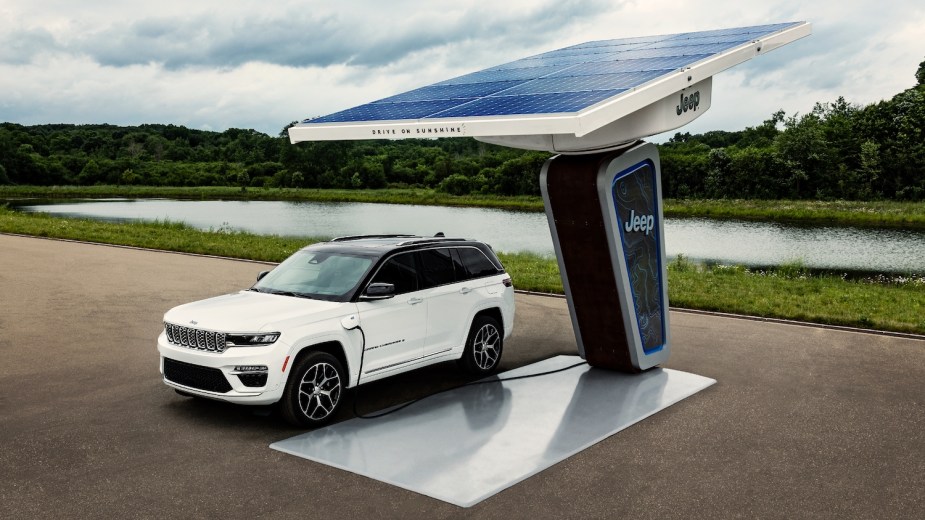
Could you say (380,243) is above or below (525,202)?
above

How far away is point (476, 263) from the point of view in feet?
33.8

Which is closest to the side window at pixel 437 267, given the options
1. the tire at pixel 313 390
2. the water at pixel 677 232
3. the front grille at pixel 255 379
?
the tire at pixel 313 390

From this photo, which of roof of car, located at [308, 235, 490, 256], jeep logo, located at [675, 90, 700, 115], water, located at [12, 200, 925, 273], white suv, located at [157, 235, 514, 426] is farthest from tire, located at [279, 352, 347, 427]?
water, located at [12, 200, 925, 273]

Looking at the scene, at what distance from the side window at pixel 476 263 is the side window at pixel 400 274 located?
37.8 inches

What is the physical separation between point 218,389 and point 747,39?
7.29m

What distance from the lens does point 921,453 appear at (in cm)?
757

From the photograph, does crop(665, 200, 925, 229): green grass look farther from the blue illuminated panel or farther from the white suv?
the white suv

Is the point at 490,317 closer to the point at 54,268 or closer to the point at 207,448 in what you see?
the point at 207,448

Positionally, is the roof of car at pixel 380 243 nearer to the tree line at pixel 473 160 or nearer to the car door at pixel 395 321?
the car door at pixel 395 321

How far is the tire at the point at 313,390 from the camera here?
25.8ft

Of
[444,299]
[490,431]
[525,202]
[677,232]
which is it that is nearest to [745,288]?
[444,299]

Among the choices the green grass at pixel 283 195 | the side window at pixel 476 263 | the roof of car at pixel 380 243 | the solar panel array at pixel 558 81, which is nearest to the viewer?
the solar panel array at pixel 558 81

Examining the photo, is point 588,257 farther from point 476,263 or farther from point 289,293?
point 289,293

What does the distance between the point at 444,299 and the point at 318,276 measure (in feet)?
4.88
